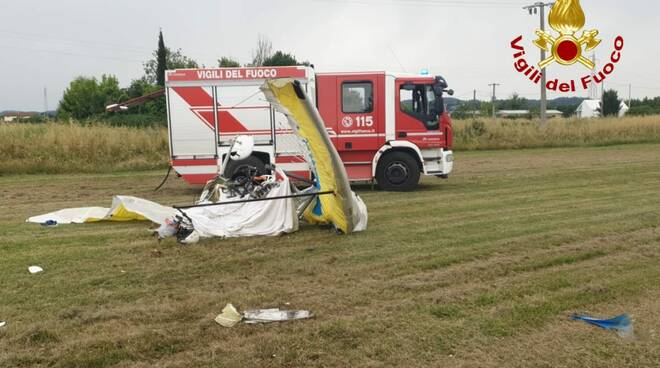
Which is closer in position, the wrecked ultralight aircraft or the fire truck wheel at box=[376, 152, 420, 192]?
the wrecked ultralight aircraft

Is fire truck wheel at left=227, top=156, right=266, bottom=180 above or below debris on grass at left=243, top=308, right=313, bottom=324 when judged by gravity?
above

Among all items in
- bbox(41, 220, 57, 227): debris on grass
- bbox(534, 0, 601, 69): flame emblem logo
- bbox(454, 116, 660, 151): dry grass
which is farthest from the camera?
bbox(454, 116, 660, 151): dry grass

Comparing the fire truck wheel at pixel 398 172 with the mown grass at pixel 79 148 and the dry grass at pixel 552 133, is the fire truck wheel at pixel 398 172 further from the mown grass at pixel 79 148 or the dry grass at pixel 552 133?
the dry grass at pixel 552 133

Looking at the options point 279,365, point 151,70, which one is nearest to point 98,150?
point 279,365

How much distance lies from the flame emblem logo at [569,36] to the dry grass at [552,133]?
38.5 ft

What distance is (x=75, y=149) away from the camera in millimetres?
20312

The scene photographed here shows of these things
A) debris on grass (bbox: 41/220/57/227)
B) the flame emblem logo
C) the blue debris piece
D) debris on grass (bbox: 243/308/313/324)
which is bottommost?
the blue debris piece

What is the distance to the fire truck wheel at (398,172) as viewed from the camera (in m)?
13.1

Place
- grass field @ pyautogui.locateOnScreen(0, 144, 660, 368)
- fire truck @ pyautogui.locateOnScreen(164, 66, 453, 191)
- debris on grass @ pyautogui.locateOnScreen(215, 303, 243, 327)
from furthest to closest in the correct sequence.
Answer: fire truck @ pyautogui.locateOnScreen(164, 66, 453, 191)
debris on grass @ pyautogui.locateOnScreen(215, 303, 243, 327)
grass field @ pyautogui.locateOnScreen(0, 144, 660, 368)

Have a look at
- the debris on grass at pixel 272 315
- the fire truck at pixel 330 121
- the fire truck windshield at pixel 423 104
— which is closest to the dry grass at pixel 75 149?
the fire truck at pixel 330 121

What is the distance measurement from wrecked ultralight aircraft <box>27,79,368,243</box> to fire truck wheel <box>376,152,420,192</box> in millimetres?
4566

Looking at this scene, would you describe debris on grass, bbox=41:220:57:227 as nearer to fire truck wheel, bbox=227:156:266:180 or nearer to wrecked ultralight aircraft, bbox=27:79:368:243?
wrecked ultralight aircraft, bbox=27:79:368:243

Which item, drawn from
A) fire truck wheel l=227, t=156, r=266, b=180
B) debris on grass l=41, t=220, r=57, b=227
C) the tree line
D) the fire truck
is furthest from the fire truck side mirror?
the tree line

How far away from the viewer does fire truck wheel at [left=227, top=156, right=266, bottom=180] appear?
35.9 feet
